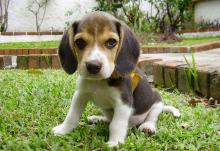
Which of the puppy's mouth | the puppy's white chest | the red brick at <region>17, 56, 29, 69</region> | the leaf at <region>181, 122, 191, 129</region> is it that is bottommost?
the red brick at <region>17, 56, 29, 69</region>

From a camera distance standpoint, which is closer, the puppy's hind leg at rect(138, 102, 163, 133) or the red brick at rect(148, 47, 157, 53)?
the puppy's hind leg at rect(138, 102, 163, 133)

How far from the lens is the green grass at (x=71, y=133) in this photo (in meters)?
2.75

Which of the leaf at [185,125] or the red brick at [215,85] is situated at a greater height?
the red brick at [215,85]

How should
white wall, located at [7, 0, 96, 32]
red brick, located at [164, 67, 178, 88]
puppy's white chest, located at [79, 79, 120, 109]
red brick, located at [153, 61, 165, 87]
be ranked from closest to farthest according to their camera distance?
puppy's white chest, located at [79, 79, 120, 109] → red brick, located at [164, 67, 178, 88] → red brick, located at [153, 61, 165, 87] → white wall, located at [7, 0, 96, 32]

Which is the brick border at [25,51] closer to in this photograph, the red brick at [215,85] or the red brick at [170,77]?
the red brick at [170,77]

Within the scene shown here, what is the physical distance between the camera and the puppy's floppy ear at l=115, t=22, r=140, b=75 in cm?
286

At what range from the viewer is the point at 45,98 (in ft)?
13.3

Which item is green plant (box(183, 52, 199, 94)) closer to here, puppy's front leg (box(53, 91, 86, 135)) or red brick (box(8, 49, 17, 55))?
puppy's front leg (box(53, 91, 86, 135))

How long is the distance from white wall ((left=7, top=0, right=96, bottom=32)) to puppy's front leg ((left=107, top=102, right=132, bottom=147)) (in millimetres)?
10812

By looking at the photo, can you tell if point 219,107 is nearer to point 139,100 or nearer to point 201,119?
point 201,119

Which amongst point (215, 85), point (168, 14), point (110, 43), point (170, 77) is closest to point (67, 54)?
point (110, 43)

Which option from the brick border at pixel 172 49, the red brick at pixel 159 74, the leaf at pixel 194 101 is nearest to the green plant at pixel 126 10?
the brick border at pixel 172 49

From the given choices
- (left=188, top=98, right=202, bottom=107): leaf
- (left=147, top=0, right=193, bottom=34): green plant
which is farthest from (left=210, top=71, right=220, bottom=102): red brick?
(left=147, top=0, right=193, bottom=34): green plant

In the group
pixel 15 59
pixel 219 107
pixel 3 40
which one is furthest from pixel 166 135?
pixel 3 40
